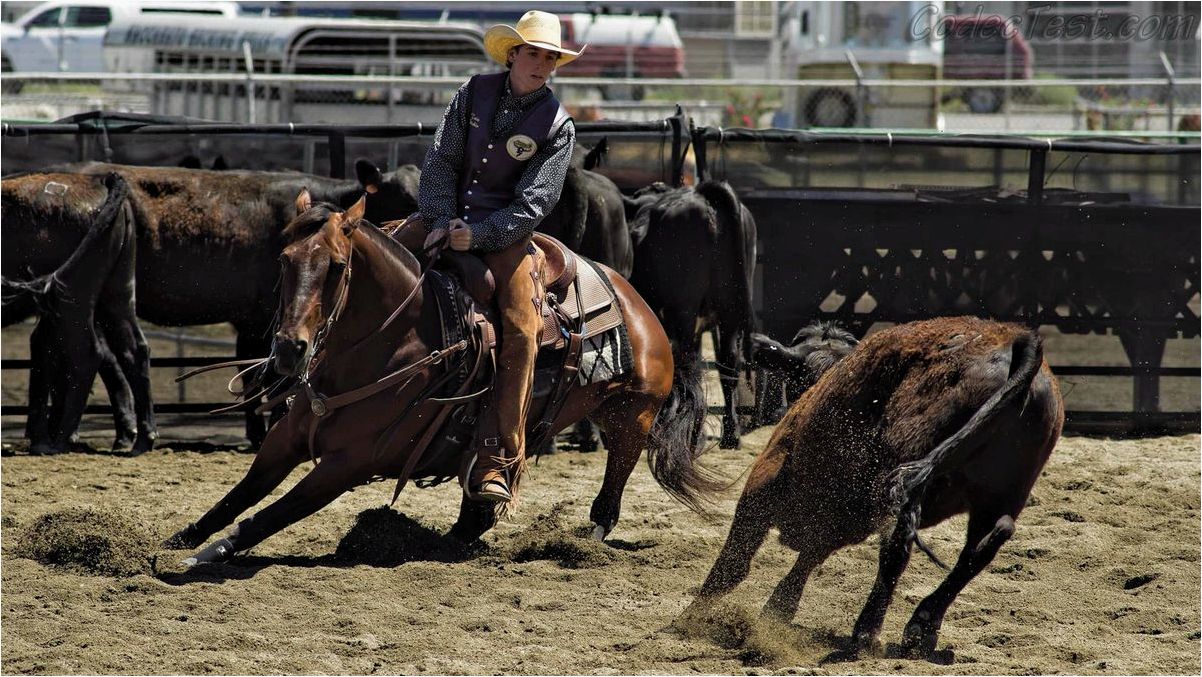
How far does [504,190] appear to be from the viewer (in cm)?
512

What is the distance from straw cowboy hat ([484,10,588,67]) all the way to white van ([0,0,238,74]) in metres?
14.6

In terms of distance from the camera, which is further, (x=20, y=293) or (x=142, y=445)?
(x=142, y=445)

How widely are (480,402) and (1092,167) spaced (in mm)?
5407

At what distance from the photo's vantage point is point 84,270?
7543 millimetres

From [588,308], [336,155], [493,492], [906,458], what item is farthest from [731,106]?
[906,458]

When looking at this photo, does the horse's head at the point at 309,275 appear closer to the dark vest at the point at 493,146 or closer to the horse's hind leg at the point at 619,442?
the dark vest at the point at 493,146

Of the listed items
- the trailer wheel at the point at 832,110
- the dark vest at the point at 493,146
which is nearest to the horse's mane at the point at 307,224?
the dark vest at the point at 493,146

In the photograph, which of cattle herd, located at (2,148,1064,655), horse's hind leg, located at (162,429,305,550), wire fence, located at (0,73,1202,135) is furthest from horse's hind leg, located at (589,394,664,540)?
wire fence, located at (0,73,1202,135)

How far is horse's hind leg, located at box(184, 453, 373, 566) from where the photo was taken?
4.90 metres

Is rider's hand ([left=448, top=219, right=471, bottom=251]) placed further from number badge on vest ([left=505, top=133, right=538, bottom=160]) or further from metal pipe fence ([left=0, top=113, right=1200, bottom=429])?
metal pipe fence ([left=0, top=113, right=1200, bottom=429])

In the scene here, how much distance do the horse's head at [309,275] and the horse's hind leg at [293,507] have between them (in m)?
0.67

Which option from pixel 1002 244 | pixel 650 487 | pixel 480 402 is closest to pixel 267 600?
pixel 480 402

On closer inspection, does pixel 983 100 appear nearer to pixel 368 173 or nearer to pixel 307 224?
pixel 368 173

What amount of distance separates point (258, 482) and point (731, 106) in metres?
11.0
